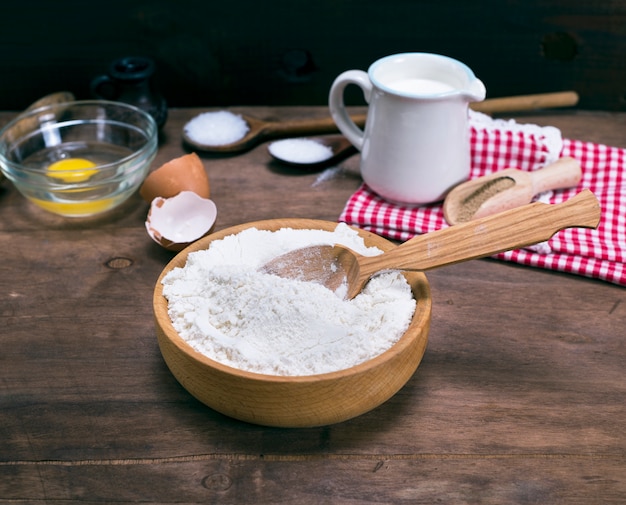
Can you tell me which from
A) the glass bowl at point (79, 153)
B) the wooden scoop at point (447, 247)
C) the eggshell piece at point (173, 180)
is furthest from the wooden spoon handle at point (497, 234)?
the glass bowl at point (79, 153)

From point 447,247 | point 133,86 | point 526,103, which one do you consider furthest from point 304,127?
point 447,247

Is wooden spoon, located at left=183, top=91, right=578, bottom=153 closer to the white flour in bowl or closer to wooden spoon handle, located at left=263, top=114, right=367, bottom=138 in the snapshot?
wooden spoon handle, located at left=263, top=114, right=367, bottom=138

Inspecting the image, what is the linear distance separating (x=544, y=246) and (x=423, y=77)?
328 millimetres

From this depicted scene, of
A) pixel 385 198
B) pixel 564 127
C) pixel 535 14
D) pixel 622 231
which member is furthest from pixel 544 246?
pixel 535 14

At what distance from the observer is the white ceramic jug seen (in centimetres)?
98

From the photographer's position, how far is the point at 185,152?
125 cm

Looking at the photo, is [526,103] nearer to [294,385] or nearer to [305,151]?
[305,151]

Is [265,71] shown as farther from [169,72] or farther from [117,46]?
[117,46]

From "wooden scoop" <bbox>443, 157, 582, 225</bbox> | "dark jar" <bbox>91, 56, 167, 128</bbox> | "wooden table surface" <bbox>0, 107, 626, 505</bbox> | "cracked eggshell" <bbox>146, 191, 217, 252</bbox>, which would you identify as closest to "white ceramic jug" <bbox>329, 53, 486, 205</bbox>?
"wooden scoop" <bbox>443, 157, 582, 225</bbox>

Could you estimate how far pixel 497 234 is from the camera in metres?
0.76

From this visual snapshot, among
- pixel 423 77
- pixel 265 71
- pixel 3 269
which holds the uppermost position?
pixel 423 77

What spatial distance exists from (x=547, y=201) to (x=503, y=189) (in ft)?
0.27

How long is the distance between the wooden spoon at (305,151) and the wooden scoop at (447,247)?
0.38 m

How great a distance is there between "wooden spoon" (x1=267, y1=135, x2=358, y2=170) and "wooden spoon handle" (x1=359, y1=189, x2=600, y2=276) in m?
0.43
